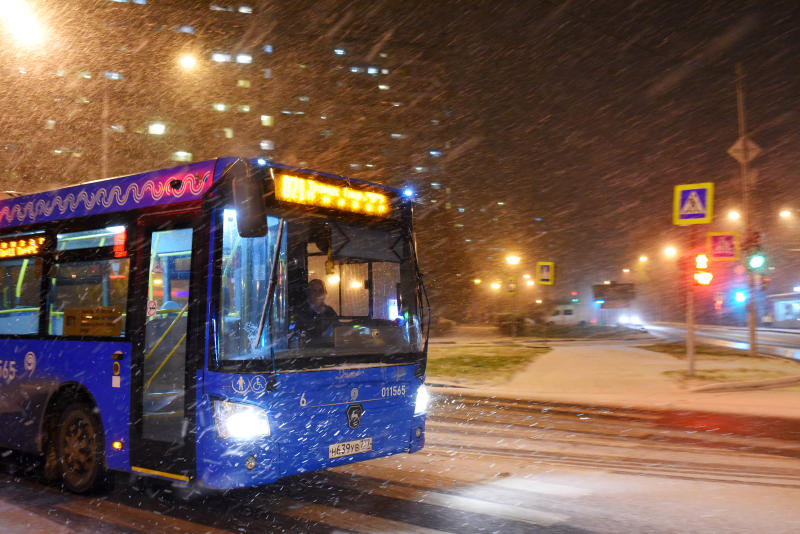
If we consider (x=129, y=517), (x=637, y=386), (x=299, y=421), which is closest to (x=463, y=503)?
(x=299, y=421)

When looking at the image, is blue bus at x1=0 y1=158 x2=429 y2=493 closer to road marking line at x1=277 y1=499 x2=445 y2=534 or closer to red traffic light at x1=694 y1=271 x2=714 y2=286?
road marking line at x1=277 y1=499 x2=445 y2=534

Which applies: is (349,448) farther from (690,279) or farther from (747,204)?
(747,204)

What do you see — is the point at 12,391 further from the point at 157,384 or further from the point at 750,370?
the point at 750,370

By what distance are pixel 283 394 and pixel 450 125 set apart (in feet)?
374

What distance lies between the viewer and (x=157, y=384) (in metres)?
6.59

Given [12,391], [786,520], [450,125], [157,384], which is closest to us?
[786,520]

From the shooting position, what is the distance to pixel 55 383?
744cm

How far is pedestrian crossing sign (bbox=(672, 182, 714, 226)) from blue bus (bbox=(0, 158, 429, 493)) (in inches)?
414

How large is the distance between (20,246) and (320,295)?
3960 millimetres

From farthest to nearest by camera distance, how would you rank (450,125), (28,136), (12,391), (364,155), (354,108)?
(450,125) → (354,108) → (364,155) → (28,136) → (12,391)

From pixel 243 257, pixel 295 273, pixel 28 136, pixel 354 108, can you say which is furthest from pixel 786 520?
pixel 354 108

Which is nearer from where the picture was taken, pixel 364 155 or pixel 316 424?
pixel 316 424

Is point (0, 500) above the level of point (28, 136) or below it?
below

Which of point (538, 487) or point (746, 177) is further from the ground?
point (746, 177)
